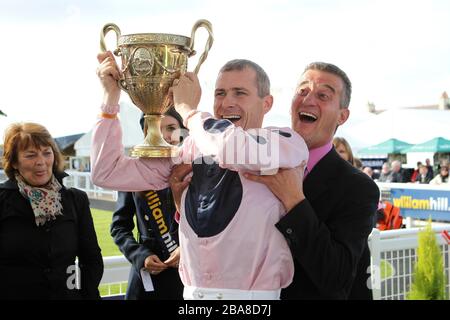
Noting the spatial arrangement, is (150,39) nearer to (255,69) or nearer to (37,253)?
(255,69)

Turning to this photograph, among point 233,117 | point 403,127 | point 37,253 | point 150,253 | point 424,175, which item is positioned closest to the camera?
point 233,117

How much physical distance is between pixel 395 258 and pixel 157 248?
2617 mm

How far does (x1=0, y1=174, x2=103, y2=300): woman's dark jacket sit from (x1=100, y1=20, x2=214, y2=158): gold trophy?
3.57 ft

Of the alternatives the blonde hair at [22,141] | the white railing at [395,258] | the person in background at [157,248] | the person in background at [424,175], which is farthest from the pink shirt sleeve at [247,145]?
the person in background at [424,175]

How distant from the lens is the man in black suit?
1.70 meters

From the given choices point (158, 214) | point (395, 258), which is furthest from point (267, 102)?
point (395, 258)

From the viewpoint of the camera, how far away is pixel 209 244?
175cm

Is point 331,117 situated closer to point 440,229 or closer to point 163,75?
point 163,75

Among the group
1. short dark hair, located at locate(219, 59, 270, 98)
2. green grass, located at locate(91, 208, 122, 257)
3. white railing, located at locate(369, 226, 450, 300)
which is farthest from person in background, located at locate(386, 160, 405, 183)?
short dark hair, located at locate(219, 59, 270, 98)

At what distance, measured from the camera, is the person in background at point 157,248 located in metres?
2.97

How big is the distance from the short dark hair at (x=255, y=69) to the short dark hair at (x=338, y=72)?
8.0 inches

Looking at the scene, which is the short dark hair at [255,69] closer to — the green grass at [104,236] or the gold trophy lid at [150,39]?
the gold trophy lid at [150,39]

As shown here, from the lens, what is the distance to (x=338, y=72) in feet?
6.72
